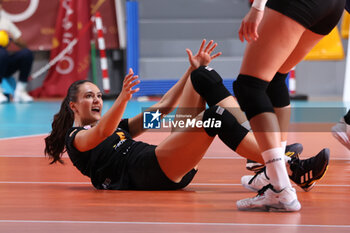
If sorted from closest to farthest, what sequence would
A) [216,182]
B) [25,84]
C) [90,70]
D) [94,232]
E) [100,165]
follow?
[94,232], [100,165], [216,182], [25,84], [90,70]

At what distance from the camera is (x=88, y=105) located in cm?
288

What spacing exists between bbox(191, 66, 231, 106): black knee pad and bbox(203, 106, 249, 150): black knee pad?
0.15 m

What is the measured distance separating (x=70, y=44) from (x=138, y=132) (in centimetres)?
674

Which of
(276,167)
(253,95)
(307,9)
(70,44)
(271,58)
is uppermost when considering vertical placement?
(307,9)

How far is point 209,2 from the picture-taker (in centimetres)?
1019

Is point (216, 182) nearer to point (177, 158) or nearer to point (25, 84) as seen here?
point (177, 158)

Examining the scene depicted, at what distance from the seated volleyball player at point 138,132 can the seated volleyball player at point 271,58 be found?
24 cm

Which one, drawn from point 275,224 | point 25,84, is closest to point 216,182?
point 275,224

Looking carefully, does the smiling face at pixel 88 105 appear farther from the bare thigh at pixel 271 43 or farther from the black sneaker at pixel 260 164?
the bare thigh at pixel 271 43

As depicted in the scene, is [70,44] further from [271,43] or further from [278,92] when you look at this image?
[271,43]

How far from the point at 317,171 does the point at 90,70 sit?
7516 mm

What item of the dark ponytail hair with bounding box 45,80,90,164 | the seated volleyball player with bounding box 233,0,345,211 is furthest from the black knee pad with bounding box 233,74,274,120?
the dark ponytail hair with bounding box 45,80,90,164

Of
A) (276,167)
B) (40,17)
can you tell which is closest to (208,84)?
(276,167)

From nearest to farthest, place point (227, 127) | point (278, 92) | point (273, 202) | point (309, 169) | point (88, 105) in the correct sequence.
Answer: point (273, 202) → point (227, 127) → point (309, 169) → point (278, 92) → point (88, 105)
